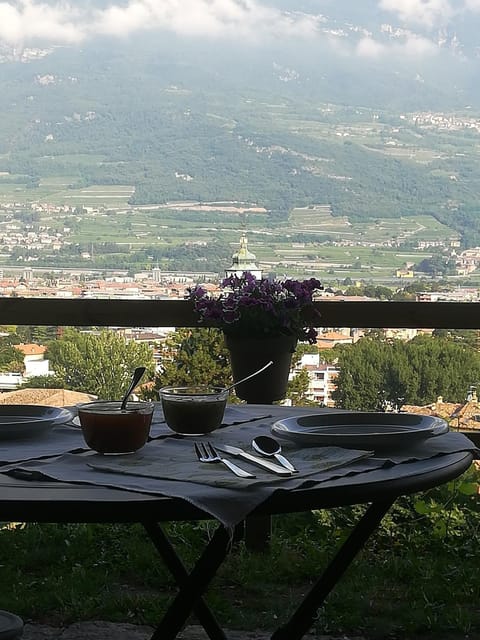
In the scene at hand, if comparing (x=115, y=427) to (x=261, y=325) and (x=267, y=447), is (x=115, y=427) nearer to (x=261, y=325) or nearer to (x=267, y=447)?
(x=267, y=447)

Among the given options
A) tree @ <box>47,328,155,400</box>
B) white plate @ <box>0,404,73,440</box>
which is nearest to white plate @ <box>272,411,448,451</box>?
white plate @ <box>0,404,73,440</box>

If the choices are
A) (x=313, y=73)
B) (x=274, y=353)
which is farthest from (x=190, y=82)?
(x=274, y=353)

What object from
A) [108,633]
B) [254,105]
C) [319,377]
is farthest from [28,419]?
[254,105]

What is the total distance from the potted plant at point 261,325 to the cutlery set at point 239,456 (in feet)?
4.44

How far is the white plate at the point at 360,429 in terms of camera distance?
1531 millimetres

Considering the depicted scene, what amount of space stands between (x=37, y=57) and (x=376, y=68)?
5822mm

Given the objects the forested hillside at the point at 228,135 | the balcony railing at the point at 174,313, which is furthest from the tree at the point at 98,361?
the forested hillside at the point at 228,135

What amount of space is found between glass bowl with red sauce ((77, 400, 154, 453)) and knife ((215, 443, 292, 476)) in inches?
5.2

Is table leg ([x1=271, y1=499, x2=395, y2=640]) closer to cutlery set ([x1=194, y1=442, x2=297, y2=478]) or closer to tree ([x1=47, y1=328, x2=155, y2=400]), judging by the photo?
cutlery set ([x1=194, y1=442, x2=297, y2=478])

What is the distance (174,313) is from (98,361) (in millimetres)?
853

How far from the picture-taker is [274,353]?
9.66 feet

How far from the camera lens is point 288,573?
309 centimetres

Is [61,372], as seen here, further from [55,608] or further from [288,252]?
[288,252]

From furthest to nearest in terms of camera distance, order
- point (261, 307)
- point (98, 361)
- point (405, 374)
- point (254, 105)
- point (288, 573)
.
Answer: point (254, 105) < point (98, 361) < point (405, 374) < point (288, 573) < point (261, 307)
